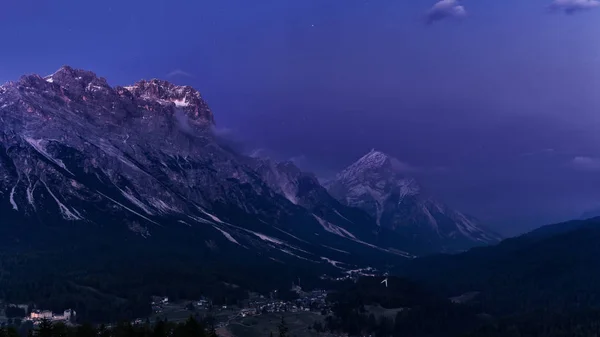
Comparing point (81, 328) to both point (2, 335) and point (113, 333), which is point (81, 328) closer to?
point (113, 333)

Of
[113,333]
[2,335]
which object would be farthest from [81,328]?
[2,335]

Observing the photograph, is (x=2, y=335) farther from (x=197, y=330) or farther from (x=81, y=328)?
(x=197, y=330)

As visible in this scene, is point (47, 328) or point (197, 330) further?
point (197, 330)

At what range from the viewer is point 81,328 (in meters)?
159

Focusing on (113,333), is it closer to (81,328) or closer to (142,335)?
(81,328)

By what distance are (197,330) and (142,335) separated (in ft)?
43.0

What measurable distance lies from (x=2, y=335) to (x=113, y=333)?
3805 cm

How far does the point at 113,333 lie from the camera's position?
171m

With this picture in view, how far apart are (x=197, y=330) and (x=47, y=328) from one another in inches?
1338

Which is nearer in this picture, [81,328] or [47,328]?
[47,328]

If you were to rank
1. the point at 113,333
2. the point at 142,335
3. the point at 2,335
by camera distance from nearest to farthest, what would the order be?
the point at 2,335
the point at 142,335
the point at 113,333

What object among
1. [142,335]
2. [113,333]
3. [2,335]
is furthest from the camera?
[113,333]

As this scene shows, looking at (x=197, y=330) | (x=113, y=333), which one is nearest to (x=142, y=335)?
(x=197, y=330)

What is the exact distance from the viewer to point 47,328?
139 meters
